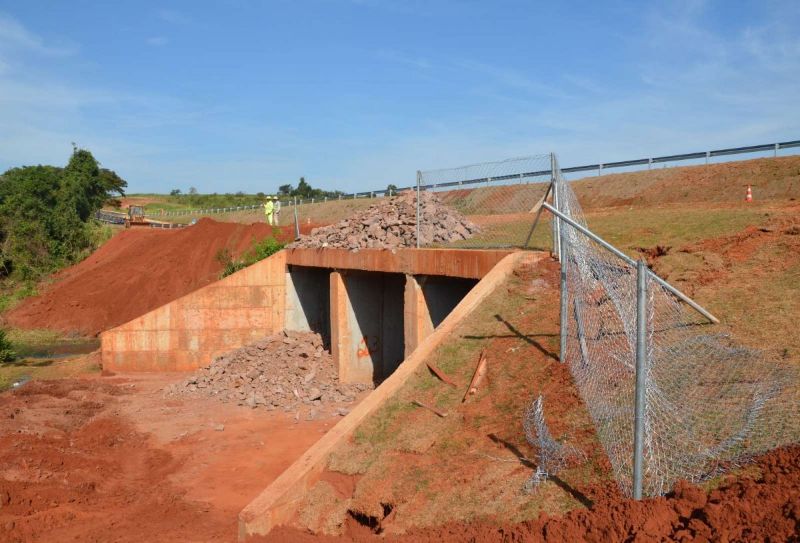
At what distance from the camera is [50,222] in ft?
131

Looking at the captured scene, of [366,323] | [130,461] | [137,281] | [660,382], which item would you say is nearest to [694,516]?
[660,382]

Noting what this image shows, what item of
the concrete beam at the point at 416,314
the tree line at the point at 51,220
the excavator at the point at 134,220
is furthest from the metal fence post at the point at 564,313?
the excavator at the point at 134,220

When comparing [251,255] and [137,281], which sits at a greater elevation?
[251,255]

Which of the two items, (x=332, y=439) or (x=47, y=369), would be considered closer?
(x=332, y=439)

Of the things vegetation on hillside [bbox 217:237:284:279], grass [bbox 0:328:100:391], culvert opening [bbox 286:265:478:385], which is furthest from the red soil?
vegetation on hillside [bbox 217:237:284:279]

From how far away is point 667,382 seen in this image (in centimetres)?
689

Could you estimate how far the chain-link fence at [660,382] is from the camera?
5.51m

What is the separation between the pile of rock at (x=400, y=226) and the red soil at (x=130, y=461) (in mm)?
4564

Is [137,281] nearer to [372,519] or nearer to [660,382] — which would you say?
[372,519]

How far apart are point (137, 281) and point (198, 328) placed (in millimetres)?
10342

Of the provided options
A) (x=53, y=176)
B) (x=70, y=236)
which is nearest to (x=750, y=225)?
(x=70, y=236)

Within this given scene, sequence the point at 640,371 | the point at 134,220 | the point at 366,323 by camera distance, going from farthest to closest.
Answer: the point at 134,220 → the point at 366,323 → the point at 640,371

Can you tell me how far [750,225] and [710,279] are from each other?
3.07m

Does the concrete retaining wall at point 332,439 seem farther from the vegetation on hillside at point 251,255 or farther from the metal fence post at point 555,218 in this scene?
the vegetation on hillside at point 251,255
